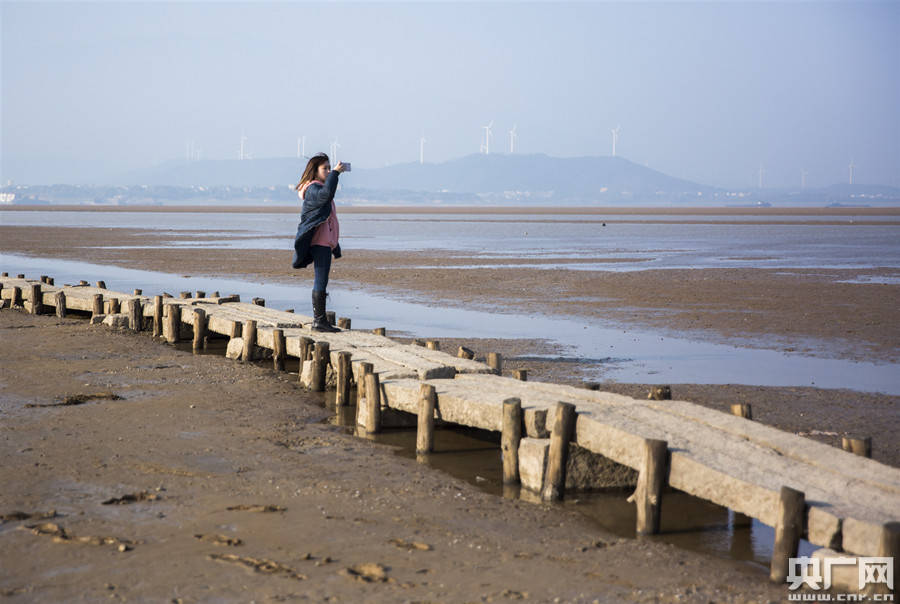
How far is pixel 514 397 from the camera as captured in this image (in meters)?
8.59

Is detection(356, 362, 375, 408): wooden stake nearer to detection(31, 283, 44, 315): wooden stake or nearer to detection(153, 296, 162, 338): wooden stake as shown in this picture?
detection(153, 296, 162, 338): wooden stake

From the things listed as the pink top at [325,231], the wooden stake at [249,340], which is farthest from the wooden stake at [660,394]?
the wooden stake at [249,340]

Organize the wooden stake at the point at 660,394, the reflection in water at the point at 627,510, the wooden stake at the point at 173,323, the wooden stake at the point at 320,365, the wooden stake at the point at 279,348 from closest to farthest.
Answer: the reflection in water at the point at 627,510 → the wooden stake at the point at 660,394 → the wooden stake at the point at 320,365 → the wooden stake at the point at 279,348 → the wooden stake at the point at 173,323

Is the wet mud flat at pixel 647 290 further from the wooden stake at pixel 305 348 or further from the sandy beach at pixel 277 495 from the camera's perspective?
the wooden stake at pixel 305 348

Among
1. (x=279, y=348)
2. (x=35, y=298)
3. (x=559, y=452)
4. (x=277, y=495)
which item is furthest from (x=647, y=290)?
(x=277, y=495)

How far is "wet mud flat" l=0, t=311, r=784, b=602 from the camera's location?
571 centimetres

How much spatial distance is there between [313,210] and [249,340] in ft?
8.77

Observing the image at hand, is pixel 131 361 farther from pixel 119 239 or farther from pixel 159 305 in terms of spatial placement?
pixel 119 239

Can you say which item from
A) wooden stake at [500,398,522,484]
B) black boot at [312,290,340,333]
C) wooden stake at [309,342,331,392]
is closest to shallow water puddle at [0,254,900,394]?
black boot at [312,290,340,333]

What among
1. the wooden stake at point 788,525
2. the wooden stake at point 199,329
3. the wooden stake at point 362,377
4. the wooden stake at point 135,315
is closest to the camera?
the wooden stake at point 788,525

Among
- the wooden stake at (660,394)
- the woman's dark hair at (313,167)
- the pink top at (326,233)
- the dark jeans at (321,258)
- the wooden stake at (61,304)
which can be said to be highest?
the woman's dark hair at (313,167)

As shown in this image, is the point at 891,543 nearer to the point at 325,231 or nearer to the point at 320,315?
the point at 325,231

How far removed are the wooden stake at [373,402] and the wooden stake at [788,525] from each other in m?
4.70

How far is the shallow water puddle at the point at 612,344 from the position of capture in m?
12.7
